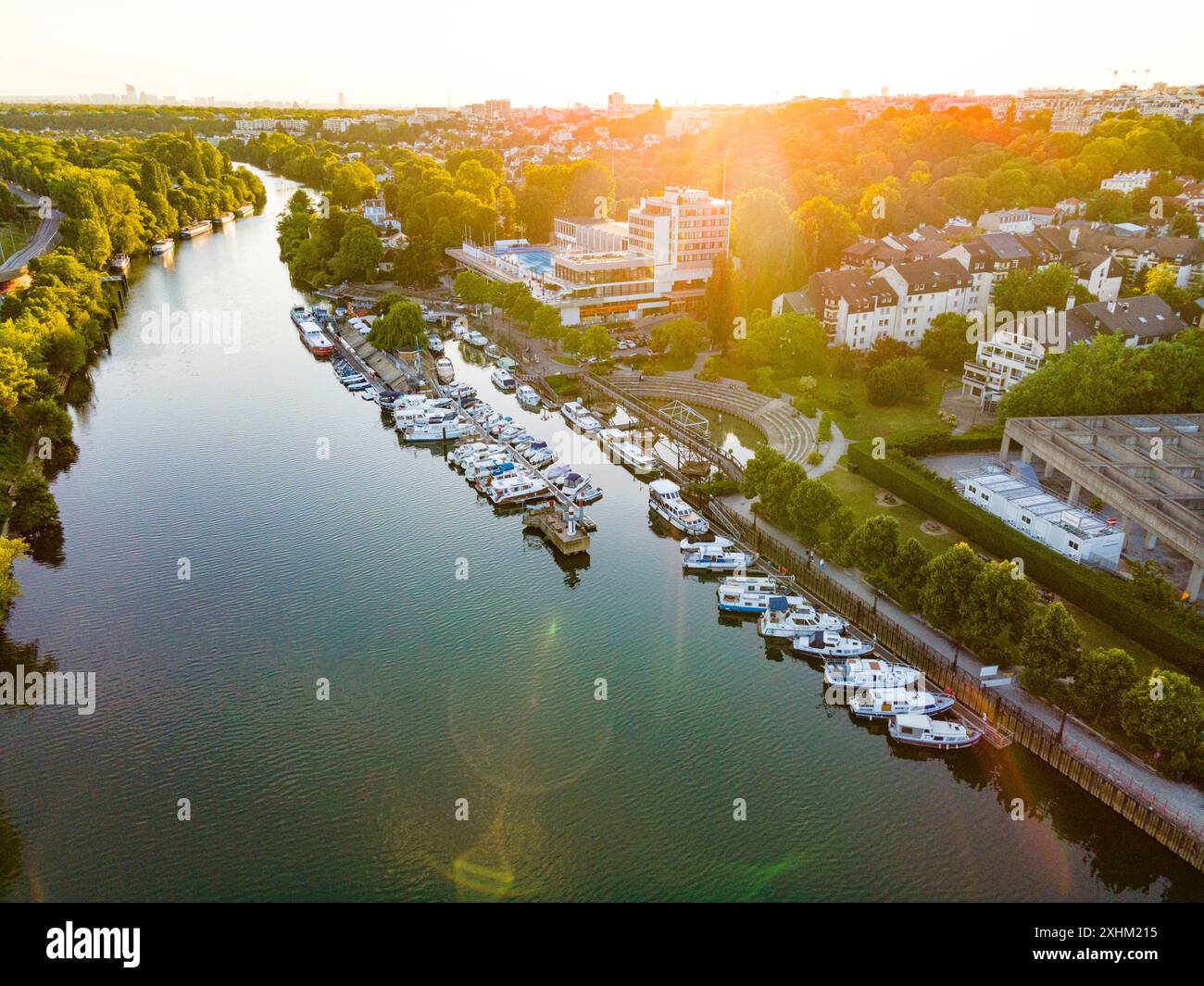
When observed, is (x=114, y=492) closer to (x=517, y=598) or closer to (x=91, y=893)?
(x=517, y=598)

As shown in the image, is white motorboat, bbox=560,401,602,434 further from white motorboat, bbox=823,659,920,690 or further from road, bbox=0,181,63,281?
road, bbox=0,181,63,281

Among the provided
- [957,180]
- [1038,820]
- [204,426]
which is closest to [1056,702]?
[1038,820]

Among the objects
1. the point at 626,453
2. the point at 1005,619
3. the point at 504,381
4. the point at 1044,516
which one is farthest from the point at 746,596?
the point at 504,381

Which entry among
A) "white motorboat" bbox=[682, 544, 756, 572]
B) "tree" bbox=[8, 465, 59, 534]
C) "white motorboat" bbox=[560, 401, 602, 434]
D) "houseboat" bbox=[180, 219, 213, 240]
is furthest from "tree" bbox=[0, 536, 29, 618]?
"houseboat" bbox=[180, 219, 213, 240]

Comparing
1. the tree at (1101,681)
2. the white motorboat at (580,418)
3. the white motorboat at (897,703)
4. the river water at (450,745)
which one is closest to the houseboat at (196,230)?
the river water at (450,745)

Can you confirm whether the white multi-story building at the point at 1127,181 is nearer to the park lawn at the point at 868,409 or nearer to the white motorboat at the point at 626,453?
the park lawn at the point at 868,409

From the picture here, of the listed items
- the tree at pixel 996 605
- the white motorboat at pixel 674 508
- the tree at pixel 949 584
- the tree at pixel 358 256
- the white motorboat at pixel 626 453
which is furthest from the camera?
the tree at pixel 358 256

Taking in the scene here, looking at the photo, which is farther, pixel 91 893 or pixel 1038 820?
pixel 1038 820
